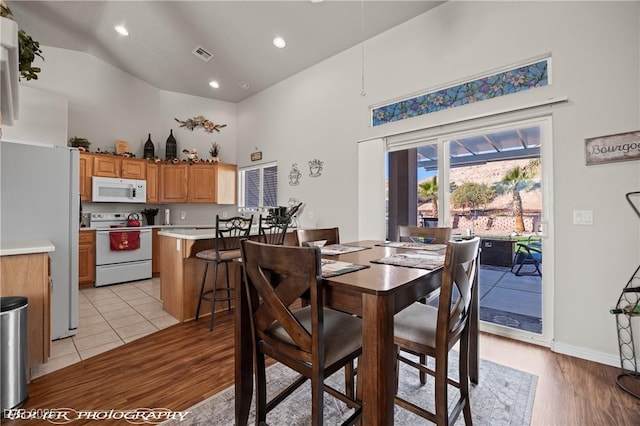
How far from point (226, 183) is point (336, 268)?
4992mm

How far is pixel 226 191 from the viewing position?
5879 millimetres

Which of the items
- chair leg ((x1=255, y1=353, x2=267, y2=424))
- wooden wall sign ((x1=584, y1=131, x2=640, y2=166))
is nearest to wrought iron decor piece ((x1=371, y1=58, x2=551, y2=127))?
wooden wall sign ((x1=584, y1=131, x2=640, y2=166))

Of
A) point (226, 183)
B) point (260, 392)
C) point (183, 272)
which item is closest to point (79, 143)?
point (226, 183)

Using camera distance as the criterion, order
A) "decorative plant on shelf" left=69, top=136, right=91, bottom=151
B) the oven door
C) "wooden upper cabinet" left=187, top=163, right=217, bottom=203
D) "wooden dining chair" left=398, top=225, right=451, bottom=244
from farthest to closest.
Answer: "wooden upper cabinet" left=187, top=163, right=217, bottom=203
"decorative plant on shelf" left=69, top=136, right=91, bottom=151
the oven door
"wooden dining chair" left=398, top=225, right=451, bottom=244

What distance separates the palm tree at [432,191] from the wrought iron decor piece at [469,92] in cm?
77

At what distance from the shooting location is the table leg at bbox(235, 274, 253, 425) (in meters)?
1.46

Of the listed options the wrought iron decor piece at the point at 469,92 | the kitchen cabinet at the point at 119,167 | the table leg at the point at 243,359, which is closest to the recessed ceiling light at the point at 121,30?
the kitchen cabinet at the point at 119,167

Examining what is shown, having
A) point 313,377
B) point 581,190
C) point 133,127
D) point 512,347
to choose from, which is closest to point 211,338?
point 313,377

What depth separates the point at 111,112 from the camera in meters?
5.04

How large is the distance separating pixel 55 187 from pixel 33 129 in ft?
4.49

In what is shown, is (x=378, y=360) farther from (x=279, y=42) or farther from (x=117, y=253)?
(x=117, y=253)

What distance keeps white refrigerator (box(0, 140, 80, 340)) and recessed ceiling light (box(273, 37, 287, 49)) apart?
277 centimetres

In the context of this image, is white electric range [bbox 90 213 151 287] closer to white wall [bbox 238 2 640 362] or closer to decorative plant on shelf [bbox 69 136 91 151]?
decorative plant on shelf [bbox 69 136 91 151]

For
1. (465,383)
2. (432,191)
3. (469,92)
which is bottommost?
(465,383)
